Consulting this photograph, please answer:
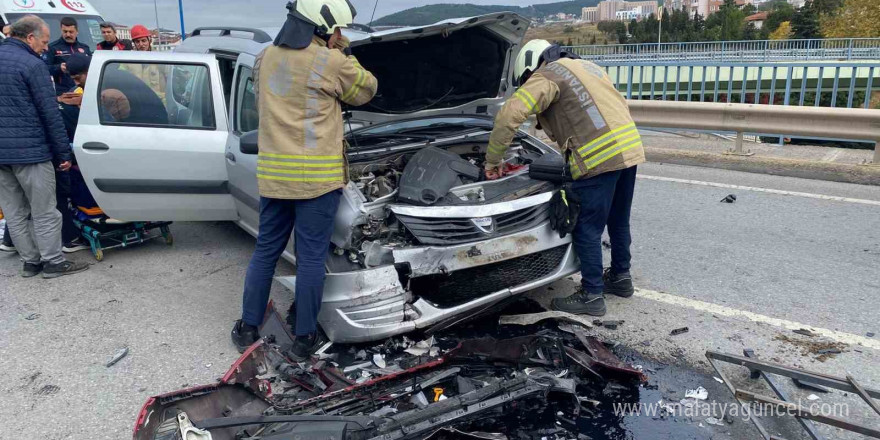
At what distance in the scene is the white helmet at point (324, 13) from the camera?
10.2ft

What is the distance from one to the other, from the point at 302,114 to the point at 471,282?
124cm

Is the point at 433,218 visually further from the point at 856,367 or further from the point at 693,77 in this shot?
the point at 693,77

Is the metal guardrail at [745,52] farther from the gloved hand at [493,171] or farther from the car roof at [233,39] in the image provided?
the gloved hand at [493,171]

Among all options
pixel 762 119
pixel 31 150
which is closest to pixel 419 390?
pixel 31 150

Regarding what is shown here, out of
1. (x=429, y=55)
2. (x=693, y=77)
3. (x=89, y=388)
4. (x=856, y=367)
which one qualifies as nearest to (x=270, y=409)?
(x=89, y=388)

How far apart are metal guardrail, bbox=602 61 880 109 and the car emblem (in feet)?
87.0

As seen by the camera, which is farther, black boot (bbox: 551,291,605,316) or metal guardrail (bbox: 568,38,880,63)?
metal guardrail (bbox: 568,38,880,63)

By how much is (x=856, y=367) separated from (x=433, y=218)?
7.22 feet

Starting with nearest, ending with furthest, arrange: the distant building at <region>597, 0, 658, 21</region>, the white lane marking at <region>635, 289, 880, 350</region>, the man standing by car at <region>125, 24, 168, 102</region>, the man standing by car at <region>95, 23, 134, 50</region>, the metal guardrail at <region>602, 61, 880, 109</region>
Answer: the white lane marking at <region>635, 289, 880, 350</region>, the man standing by car at <region>125, 24, 168, 102</region>, the man standing by car at <region>95, 23, 134, 50</region>, the metal guardrail at <region>602, 61, 880, 109</region>, the distant building at <region>597, 0, 658, 21</region>

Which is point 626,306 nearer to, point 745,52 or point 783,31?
point 745,52

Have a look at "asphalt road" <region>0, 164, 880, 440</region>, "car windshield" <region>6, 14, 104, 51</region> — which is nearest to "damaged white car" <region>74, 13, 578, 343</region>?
"asphalt road" <region>0, 164, 880, 440</region>

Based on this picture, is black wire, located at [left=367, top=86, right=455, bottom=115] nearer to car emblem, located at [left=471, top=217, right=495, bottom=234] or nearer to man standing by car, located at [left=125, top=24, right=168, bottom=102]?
car emblem, located at [left=471, top=217, right=495, bottom=234]

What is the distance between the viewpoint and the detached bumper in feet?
10.6

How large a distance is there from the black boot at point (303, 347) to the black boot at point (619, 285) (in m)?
1.89
